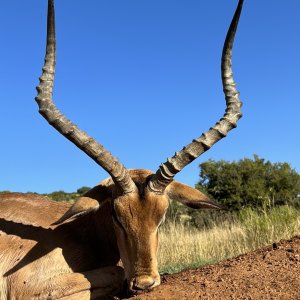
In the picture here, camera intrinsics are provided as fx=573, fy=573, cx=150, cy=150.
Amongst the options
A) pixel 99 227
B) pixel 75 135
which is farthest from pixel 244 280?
pixel 75 135

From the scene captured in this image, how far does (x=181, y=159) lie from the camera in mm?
7215

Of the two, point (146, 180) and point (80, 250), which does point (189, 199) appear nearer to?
point (146, 180)

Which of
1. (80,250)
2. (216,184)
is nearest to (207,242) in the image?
(80,250)

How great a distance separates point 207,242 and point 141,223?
9316 millimetres

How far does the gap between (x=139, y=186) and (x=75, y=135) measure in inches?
39.8

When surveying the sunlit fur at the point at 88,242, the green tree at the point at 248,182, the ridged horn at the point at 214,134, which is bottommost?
the sunlit fur at the point at 88,242

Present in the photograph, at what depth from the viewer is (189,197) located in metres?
7.49

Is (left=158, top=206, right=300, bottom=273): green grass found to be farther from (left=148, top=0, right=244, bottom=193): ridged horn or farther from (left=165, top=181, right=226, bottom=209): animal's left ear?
(left=148, top=0, right=244, bottom=193): ridged horn

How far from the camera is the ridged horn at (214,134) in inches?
279

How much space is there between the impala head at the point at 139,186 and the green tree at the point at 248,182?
70.5ft

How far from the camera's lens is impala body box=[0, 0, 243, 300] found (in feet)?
21.9

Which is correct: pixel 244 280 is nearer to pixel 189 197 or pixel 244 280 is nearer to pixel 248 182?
pixel 189 197

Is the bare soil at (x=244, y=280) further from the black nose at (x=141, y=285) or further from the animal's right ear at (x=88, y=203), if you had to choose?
the animal's right ear at (x=88, y=203)

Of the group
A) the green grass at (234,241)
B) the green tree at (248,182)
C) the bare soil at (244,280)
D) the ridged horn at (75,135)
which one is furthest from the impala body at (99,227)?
the green tree at (248,182)
